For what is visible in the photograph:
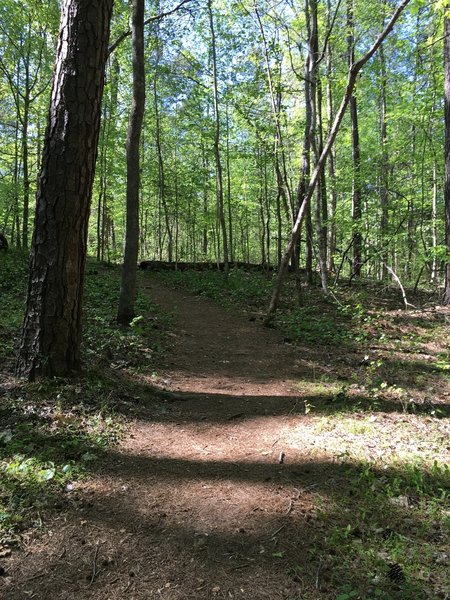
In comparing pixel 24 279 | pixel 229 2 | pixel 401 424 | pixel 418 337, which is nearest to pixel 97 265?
pixel 24 279

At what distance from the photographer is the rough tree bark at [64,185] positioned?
4520mm

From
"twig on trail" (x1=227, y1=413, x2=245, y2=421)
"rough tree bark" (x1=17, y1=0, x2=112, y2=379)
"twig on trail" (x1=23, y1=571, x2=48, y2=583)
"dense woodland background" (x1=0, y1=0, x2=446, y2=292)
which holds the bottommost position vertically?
"twig on trail" (x1=23, y1=571, x2=48, y2=583)

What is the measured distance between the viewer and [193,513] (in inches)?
122

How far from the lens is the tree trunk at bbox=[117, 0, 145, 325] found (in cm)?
830

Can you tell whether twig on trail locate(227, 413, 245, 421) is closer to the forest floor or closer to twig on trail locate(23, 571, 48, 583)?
the forest floor

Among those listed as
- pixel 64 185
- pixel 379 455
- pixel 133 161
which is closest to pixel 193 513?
pixel 379 455

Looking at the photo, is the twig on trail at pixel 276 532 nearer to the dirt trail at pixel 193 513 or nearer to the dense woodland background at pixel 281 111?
the dirt trail at pixel 193 513

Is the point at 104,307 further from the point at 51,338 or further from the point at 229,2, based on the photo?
the point at 229,2

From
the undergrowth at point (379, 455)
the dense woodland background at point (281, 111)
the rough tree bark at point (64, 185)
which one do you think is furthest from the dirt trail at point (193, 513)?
the dense woodland background at point (281, 111)

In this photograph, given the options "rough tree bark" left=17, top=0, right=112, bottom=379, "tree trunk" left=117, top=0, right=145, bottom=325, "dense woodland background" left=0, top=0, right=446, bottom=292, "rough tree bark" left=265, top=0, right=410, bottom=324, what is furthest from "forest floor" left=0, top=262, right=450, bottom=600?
"dense woodland background" left=0, top=0, right=446, bottom=292

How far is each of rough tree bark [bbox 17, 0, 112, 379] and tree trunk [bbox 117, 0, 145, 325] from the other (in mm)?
3694

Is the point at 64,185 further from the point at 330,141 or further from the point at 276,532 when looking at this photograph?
the point at 330,141

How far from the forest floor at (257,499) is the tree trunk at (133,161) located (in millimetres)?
2572

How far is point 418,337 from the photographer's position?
8.51m
